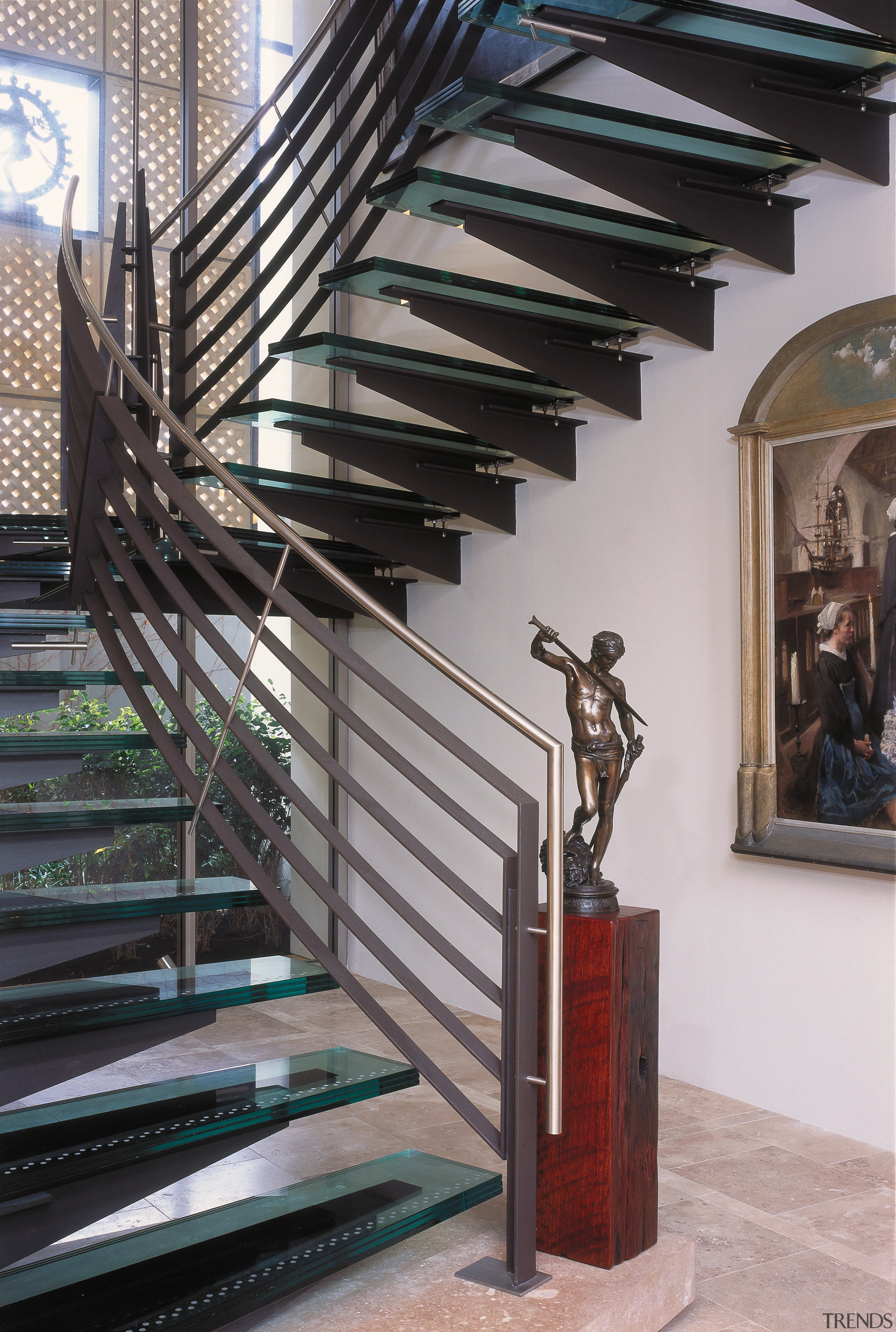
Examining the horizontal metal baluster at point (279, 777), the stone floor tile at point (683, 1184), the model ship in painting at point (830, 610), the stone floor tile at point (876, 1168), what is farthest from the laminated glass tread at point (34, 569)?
the stone floor tile at point (876, 1168)

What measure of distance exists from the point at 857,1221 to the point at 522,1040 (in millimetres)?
1416

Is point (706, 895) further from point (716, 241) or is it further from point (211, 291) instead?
point (211, 291)

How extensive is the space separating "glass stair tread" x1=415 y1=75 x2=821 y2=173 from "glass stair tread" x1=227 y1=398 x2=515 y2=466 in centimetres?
111

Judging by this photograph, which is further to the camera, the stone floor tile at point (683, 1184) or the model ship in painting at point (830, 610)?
the model ship in painting at point (830, 610)

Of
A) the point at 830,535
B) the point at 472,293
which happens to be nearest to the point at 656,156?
the point at 472,293

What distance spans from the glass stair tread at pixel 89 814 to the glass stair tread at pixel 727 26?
6.51 ft

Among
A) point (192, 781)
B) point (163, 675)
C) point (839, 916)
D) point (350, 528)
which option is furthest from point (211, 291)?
point (839, 916)

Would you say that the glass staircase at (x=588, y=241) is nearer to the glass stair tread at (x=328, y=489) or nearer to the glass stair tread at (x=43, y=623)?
the glass stair tread at (x=328, y=489)

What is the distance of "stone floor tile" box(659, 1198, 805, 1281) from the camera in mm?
2678

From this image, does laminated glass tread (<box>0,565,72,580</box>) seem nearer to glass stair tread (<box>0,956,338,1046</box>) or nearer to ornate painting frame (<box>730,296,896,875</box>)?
glass stair tread (<box>0,956,338,1046</box>)

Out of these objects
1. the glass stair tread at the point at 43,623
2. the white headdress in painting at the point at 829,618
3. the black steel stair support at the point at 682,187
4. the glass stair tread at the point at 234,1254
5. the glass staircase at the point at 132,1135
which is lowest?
the glass stair tread at the point at 234,1254

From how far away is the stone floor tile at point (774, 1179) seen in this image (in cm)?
304

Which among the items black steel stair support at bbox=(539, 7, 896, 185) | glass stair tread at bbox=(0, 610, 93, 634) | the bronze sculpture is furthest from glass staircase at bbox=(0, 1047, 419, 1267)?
black steel stair support at bbox=(539, 7, 896, 185)

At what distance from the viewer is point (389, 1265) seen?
2268 millimetres
